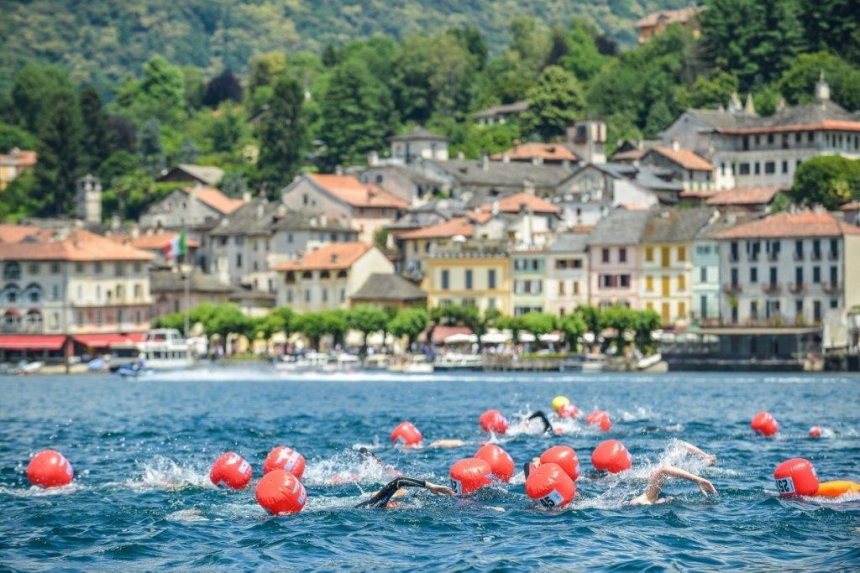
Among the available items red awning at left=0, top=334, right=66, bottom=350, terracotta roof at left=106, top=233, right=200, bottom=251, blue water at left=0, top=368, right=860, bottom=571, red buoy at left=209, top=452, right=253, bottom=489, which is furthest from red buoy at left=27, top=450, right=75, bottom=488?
terracotta roof at left=106, top=233, right=200, bottom=251

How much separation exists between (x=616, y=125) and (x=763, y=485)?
128 metres

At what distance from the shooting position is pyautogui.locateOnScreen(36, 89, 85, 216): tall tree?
175500 mm

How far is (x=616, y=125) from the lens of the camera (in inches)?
6737

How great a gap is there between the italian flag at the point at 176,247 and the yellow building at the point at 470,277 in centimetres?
2143

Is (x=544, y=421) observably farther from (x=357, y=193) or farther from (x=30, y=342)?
(x=357, y=193)

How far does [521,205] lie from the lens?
13400 centimetres

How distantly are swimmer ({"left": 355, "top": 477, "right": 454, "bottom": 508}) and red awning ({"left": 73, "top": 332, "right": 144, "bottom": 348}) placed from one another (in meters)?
95.8

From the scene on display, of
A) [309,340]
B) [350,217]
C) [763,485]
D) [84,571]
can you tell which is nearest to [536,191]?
[350,217]

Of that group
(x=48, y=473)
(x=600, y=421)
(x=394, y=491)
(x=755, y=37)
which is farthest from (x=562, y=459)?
(x=755, y=37)

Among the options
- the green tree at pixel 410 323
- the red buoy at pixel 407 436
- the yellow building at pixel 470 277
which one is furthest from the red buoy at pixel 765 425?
the yellow building at pixel 470 277

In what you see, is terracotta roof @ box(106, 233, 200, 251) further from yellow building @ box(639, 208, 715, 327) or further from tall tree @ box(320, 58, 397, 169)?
yellow building @ box(639, 208, 715, 327)

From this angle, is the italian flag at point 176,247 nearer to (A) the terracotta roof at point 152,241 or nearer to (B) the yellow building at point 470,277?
(A) the terracotta roof at point 152,241

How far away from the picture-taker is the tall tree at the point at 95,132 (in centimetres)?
18150

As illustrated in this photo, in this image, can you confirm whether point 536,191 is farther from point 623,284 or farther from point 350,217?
point 623,284
